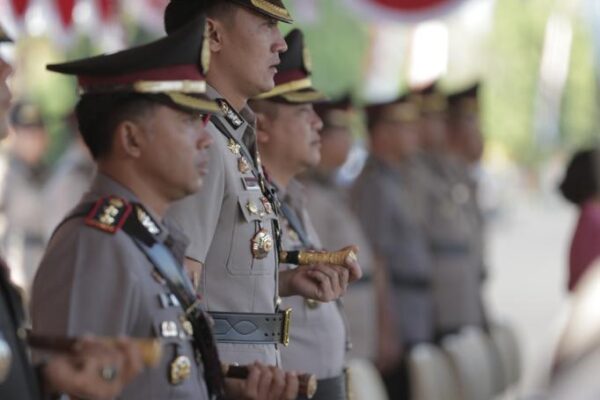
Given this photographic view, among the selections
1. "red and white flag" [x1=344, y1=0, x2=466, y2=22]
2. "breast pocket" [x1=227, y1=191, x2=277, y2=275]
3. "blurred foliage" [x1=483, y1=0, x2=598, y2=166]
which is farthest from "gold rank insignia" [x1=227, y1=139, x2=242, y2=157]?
"blurred foliage" [x1=483, y1=0, x2=598, y2=166]

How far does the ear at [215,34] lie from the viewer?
4.48m

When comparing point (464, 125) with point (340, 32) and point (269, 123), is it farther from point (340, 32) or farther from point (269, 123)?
point (340, 32)

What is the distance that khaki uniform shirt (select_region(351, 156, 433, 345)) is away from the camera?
31.2 ft

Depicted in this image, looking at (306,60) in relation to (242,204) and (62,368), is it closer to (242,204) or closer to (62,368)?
(242,204)

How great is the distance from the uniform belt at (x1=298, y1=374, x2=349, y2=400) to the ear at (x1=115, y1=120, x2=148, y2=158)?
1593mm

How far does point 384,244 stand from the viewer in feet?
31.2

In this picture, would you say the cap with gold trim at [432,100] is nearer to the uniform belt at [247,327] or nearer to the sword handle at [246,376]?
the uniform belt at [247,327]

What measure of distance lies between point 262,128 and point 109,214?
1.70 m

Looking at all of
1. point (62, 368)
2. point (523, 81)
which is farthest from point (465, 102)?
point (523, 81)

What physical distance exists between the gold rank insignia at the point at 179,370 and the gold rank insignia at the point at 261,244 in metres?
0.78

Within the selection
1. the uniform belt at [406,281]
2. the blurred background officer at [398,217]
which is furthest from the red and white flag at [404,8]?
the uniform belt at [406,281]

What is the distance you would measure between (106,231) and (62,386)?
1.76 ft

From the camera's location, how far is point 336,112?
8656mm

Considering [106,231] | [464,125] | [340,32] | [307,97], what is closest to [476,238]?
[464,125]
